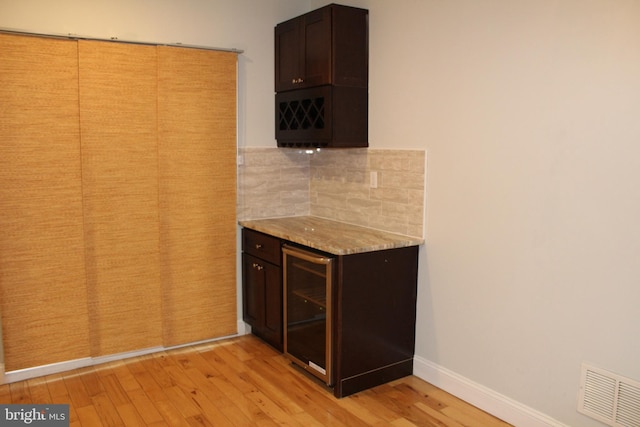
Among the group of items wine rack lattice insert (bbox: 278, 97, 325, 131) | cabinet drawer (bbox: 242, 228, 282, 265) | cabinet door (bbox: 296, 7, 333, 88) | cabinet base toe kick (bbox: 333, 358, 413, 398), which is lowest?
cabinet base toe kick (bbox: 333, 358, 413, 398)

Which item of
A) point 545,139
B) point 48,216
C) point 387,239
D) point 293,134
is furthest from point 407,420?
point 48,216

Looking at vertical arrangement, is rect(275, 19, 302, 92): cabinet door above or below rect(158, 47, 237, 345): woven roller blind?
above

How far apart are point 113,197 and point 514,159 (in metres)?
2.52

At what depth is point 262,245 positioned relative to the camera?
12.3 ft

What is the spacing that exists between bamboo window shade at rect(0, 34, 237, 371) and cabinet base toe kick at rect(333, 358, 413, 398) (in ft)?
4.21

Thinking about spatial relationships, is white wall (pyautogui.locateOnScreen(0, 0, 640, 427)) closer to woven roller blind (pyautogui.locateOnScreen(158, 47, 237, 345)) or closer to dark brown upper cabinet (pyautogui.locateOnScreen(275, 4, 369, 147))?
dark brown upper cabinet (pyautogui.locateOnScreen(275, 4, 369, 147))

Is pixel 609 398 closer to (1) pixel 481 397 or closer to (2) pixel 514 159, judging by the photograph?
(1) pixel 481 397

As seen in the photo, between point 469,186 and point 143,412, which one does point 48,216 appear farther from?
point 469,186

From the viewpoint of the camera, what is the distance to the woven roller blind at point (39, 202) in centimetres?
315

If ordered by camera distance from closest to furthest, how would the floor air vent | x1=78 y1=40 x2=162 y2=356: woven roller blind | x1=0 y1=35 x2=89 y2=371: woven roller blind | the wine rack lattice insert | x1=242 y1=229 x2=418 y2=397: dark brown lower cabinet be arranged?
the floor air vent
x1=242 y1=229 x2=418 y2=397: dark brown lower cabinet
x1=0 y1=35 x2=89 y2=371: woven roller blind
x1=78 y1=40 x2=162 y2=356: woven roller blind
the wine rack lattice insert

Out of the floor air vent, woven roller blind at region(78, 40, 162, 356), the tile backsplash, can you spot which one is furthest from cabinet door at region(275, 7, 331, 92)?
the floor air vent

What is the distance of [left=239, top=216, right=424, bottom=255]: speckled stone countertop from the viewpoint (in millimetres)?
3057

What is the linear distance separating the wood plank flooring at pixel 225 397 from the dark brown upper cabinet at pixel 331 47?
6.46 ft

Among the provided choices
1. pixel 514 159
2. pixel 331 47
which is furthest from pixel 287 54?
pixel 514 159
